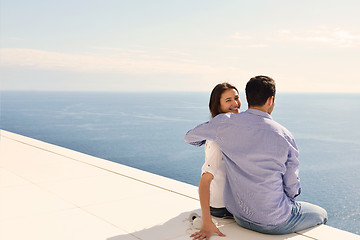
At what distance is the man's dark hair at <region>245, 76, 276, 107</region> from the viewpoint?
2439 millimetres

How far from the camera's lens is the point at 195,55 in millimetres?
87625

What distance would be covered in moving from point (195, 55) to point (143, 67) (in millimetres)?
11479

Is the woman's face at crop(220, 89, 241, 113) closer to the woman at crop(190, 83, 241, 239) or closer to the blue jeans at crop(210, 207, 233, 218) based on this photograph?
the woman at crop(190, 83, 241, 239)

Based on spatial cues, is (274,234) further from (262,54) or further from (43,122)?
(262,54)

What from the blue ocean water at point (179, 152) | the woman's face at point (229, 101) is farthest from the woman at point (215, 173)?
the blue ocean water at point (179, 152)

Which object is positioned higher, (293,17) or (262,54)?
(293,17)

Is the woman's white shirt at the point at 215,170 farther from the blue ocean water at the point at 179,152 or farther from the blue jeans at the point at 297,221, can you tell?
the blue ocean water at the point at 179,152

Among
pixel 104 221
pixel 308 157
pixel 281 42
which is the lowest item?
pixel 308 157

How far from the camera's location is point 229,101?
→ 2.75m

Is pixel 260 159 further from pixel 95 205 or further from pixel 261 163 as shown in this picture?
pixel 95 205

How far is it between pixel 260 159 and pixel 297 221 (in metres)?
0.53

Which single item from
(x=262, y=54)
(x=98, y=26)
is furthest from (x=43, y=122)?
(x=262, y=54)

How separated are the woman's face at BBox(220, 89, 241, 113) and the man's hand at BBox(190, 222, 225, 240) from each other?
29.7 inches

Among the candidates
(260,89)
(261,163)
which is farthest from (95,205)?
(260,89)
